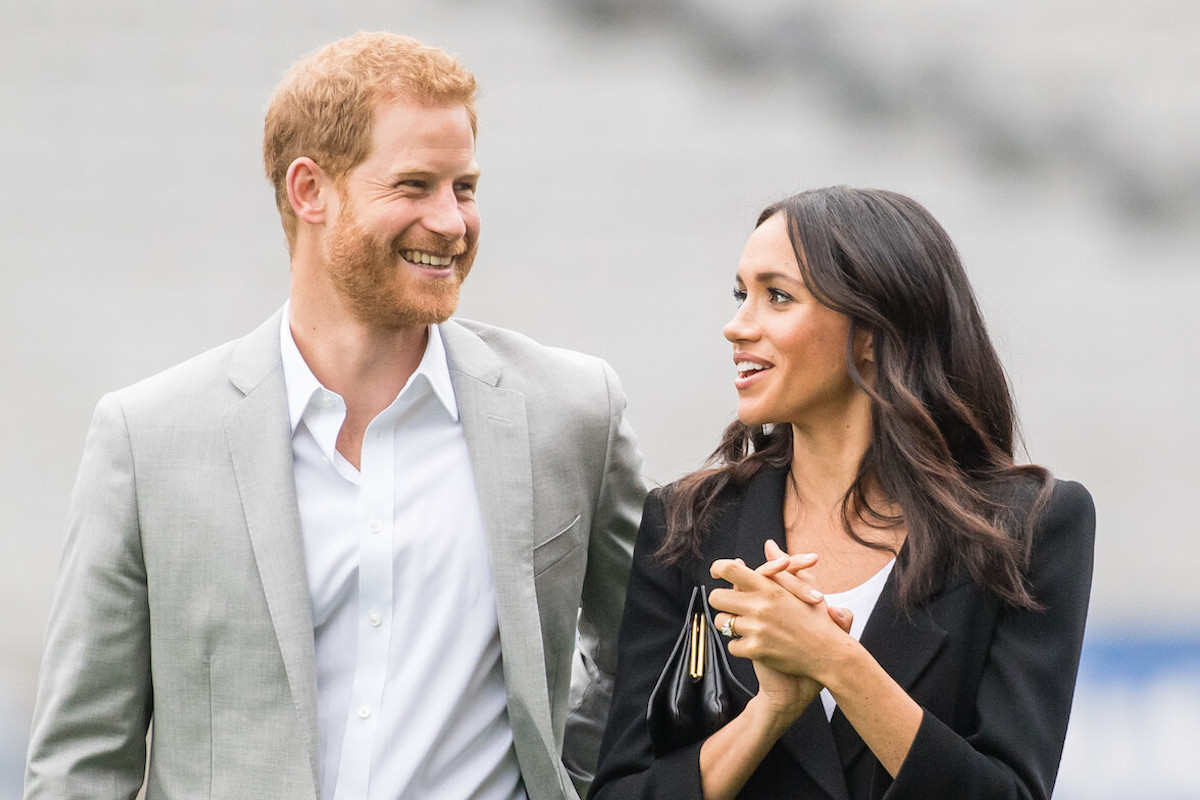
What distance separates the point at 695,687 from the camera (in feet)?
7.63

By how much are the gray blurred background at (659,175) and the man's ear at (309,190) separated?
529 cm

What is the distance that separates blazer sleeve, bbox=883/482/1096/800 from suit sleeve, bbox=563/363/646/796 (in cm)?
78

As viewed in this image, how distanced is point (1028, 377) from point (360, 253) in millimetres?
6094

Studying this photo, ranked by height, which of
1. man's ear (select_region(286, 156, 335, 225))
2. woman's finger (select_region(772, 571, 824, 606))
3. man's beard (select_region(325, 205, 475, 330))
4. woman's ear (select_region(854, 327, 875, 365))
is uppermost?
woman's ear (select_region(854, 327, 875, 365))

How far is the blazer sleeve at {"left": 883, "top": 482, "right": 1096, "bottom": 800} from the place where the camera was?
218 cm

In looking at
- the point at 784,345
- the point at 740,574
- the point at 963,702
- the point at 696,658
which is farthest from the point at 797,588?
the point at 784,345

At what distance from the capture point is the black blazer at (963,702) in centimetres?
220

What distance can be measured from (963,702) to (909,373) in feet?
1.76

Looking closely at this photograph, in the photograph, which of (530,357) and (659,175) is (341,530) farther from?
(659,175)

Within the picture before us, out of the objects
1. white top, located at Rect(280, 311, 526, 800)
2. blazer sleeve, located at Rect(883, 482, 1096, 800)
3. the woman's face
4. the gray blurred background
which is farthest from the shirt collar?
the gray blurred background

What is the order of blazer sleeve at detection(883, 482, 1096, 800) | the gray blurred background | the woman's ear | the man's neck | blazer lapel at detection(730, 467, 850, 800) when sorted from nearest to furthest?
blazer sleeve at detection(883, 482, 1096, 800) → blazer lapel at detection(730, 467, 850, 800) → the woman's ear → the man's neck → the gray blurred background

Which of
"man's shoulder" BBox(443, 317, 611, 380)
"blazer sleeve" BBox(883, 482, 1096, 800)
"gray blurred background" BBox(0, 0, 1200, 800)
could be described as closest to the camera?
"blazer sleeve" BBox(883, 482, 1096, 800)

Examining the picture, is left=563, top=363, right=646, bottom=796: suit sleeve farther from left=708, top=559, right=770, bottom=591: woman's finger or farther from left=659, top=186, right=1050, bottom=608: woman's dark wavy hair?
left=708, top=559, right=770, bottom=591: woman's finger

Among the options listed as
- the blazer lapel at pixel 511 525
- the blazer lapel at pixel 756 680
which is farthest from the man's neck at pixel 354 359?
→ the blazer lapel at pixel 756 680
